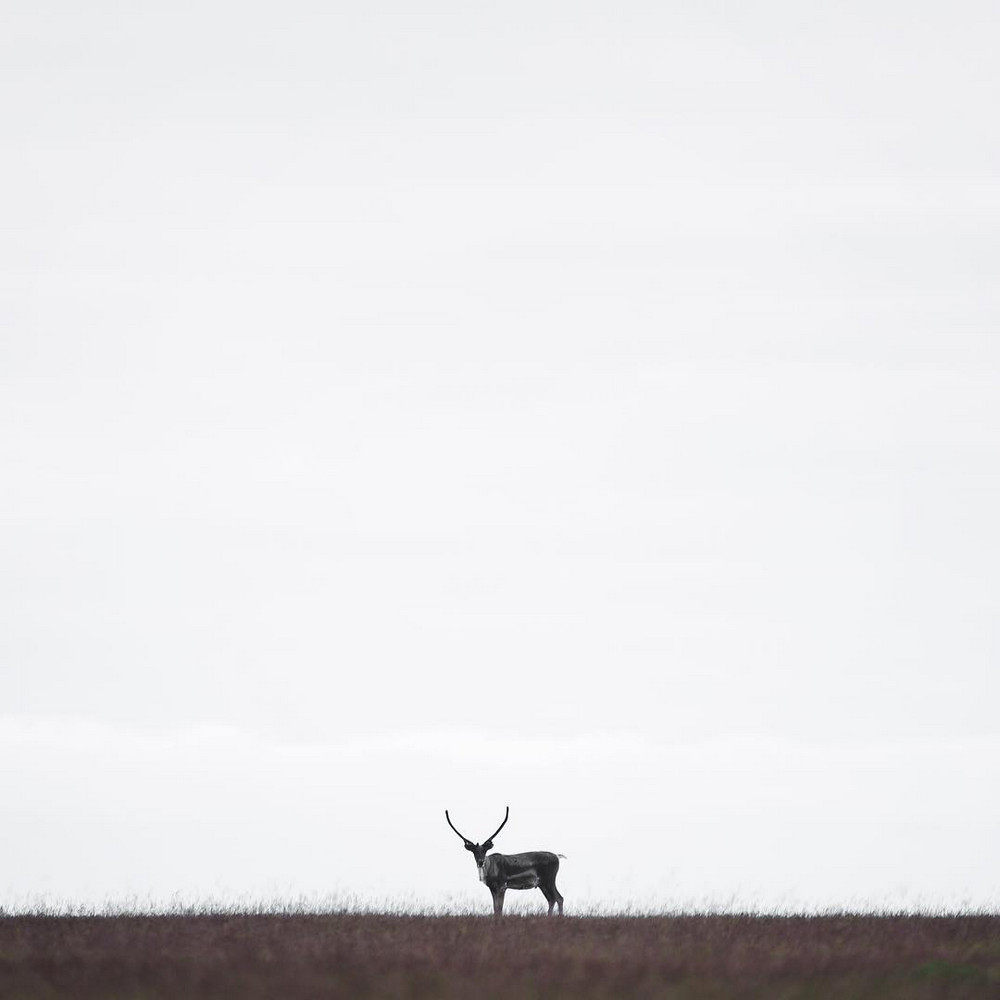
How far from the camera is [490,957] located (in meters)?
17.4

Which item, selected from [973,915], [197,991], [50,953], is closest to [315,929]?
[50,953]

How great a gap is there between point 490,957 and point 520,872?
373 inches

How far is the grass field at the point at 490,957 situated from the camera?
50.3 feet

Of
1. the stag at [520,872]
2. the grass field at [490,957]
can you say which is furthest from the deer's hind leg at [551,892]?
the grass field at [490,957]

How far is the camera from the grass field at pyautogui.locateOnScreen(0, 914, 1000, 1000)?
15344mm

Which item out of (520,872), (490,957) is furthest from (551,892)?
(490,957)

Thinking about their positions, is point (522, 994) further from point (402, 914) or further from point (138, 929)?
point (402, 914)

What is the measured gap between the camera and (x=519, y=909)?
85.7ft

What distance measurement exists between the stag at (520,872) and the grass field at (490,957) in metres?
3.64

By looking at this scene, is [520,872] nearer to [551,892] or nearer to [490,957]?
[551,892]

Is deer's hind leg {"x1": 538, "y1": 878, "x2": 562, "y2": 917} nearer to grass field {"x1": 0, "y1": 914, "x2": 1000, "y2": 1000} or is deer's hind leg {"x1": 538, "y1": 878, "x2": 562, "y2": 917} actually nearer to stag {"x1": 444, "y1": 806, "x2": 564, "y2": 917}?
stag {"x1": 444, "y1": 806, "x2": 564, "y2": 917}

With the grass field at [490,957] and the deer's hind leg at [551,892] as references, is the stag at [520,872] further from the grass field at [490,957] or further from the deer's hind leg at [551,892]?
the grass field at [490,957]

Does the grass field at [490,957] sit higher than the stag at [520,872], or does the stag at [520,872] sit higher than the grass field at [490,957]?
the stag at [520,872]

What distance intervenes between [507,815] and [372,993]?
42.9 ft
